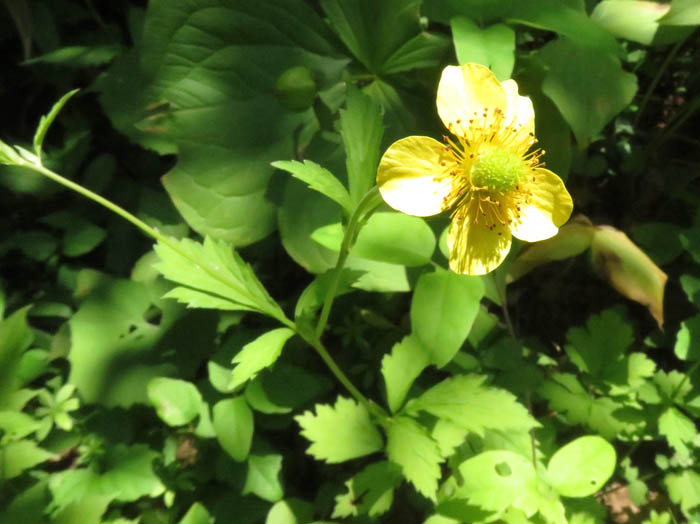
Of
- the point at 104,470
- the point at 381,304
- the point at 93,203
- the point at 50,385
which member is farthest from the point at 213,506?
the point at 93,203

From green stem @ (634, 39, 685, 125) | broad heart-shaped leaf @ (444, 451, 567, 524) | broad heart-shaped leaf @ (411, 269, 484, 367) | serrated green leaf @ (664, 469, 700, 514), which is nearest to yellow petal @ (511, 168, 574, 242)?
broad heart-shaped leaf @ (411, 269, 484, 367)

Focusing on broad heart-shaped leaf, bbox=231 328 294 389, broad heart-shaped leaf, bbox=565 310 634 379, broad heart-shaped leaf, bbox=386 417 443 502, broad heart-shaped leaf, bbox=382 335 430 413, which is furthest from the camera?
broad heart-shaped leaf, bbox=565 310 634 379

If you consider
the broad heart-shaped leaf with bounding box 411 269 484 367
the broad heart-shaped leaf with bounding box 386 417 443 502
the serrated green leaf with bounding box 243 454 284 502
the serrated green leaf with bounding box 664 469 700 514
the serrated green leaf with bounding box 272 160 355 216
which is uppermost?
the serrated green leaf with bounding box 272 160 355 216

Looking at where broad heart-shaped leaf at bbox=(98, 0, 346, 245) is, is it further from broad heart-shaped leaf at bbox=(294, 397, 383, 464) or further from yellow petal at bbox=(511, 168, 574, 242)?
yellow petal at bbox=(511, 168, 574, 242)

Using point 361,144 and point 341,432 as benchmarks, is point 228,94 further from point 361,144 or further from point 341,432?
point 341,432

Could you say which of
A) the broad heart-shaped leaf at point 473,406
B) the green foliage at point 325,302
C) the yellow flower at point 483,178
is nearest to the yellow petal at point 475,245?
the yellow flower at point 483,178

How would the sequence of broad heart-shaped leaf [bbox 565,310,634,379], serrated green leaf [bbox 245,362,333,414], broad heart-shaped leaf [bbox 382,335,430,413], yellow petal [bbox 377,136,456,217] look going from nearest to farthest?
yellow petal [bbox 377,136,456,217] → broad heart-shaped leaf [bbox 382,335,430,413] → serrated green leaf [bbox 245,362,333,414] → broad heart-shaped leaf [bbox 565,310,634,379]

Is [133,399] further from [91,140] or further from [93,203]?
[91,140]

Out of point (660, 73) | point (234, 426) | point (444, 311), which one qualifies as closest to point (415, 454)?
point (444, 311)
